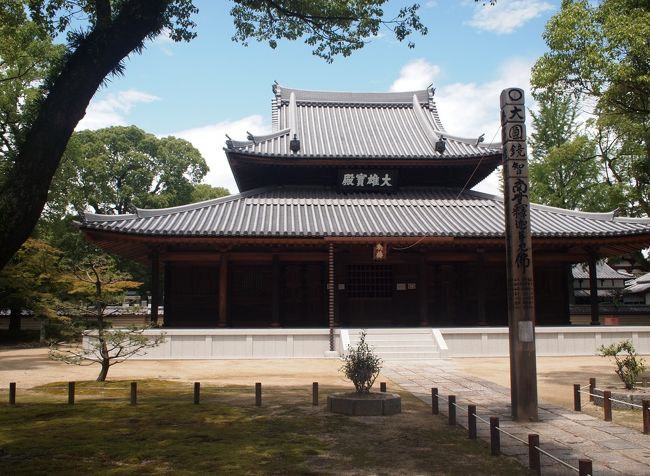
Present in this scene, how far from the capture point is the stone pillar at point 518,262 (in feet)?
30.1

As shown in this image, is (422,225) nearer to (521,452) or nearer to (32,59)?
(521,452)

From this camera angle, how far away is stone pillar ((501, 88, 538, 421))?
916cm

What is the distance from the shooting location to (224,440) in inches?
302

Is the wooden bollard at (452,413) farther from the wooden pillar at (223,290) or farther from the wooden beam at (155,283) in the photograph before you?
the wooden beam at (155,283)

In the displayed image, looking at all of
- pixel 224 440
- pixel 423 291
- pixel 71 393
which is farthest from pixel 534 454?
pixel 423 291

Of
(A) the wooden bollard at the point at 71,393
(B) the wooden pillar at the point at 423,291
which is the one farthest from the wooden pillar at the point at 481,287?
(A) the wooden bollard at the point at 71,393

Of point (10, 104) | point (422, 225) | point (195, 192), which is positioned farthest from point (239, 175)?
point (195, 192)

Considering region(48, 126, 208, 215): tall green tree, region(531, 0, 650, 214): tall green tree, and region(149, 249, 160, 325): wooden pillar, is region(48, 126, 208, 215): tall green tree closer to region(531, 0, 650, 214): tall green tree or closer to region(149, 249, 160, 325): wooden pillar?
region(149, 249, 160, 325): wooden pillar

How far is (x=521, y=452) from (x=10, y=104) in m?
26.8

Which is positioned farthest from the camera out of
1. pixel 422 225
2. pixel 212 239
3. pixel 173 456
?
pixel 422 225

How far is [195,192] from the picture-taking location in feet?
180

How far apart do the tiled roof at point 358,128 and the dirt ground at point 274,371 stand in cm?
943

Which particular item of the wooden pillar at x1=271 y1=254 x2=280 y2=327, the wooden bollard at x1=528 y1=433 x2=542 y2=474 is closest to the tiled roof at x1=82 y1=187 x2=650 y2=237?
the wooden pillar at x1=271 y1=254 x2=280 y2=327

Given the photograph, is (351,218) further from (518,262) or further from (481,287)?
(518,262)
